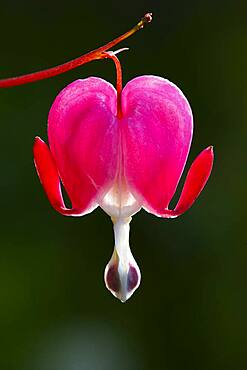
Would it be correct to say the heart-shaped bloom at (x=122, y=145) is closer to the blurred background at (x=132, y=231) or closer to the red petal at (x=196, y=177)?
the red petal at (x=196, y=177)

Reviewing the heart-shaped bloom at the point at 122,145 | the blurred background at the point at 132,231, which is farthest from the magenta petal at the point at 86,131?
the blurred background at the point at 132,231

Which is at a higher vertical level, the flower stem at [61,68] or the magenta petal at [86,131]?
the flower stem at [61,68]

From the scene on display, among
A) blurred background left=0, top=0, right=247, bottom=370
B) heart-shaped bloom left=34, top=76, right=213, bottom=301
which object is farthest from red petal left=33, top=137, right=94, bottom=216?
blurred background left=0, top=0, right=247, bottom=370

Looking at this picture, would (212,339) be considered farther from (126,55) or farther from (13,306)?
(126,55)

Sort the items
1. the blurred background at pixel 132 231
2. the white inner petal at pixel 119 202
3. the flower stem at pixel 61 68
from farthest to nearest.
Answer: the blurred background at pixel 132 231 → the white inner petal at pixel 119 202 → the flower stem at pixel 61 68

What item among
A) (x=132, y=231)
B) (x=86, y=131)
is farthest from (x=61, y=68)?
(x=132, y=231)

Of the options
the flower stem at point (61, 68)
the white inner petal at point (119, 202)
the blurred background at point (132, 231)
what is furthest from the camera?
the blurred background at point (132, 231)

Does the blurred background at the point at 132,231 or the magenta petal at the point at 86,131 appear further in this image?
the blurred background at the point at 132,231
